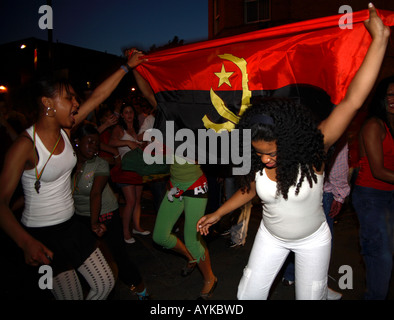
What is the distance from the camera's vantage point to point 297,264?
2463 millimetres

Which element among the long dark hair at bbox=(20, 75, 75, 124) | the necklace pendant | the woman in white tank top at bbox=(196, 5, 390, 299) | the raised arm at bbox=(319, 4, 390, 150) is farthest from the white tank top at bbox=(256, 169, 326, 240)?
the long dark hair at bbox=(20, 75, 75, 124)

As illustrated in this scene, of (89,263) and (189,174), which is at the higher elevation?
(189,174)

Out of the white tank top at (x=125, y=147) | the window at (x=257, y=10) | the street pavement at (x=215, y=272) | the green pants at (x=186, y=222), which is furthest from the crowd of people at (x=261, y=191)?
the window at (x=257, y=10)

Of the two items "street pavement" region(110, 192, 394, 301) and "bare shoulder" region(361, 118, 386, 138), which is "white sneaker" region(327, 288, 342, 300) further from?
"bare shoulder" region(361, 118, 386, 138)

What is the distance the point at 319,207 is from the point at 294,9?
1303 cm

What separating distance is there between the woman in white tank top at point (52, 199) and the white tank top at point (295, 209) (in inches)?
60.6

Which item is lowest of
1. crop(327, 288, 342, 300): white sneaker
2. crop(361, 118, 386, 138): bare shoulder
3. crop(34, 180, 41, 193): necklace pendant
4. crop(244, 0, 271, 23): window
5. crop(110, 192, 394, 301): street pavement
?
crop(110, 192, 394, 301): street pavement

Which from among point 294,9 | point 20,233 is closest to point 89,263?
point 20,233

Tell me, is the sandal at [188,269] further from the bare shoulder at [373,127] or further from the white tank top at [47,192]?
the bare shoulder at [373,127]

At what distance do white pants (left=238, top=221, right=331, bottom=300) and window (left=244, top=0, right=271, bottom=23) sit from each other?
13574 millimetres

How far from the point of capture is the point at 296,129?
7.48 feet

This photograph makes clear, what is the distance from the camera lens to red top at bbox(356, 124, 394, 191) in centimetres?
306

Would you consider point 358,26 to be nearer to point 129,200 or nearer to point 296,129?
point 296,129

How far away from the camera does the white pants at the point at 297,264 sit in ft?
7.83
